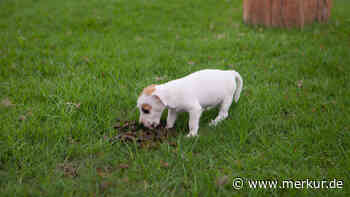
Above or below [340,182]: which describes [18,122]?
above

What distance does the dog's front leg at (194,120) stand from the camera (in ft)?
9.64

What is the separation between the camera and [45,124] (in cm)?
312

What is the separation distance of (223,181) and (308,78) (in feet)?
8.96

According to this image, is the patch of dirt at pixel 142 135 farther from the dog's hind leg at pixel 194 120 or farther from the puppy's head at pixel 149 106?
the dog's hind leg at pixel 194 120

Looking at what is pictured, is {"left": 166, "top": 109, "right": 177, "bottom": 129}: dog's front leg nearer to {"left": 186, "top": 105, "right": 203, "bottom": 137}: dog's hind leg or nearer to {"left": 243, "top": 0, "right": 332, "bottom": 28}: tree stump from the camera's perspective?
{"left": 186, "top": 105, "right": 203, "bottom": 137}: dog's hind leg

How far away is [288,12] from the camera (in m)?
6.47

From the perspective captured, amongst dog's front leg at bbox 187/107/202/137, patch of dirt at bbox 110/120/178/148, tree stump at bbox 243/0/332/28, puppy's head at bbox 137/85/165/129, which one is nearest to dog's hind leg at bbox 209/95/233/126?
dog's front leg at bbox 187/107/202/137

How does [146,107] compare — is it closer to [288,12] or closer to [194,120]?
[194,120]

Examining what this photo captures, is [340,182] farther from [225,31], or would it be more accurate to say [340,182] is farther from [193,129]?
[225,31]

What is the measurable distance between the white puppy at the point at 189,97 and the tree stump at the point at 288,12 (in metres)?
4.02

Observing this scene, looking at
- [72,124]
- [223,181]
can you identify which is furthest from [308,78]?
[72,124]

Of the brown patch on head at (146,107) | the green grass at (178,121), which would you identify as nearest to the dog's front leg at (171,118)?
the green grass at (178,121)

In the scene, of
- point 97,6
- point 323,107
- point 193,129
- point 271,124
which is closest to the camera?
point 193,129

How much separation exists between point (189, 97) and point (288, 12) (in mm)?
4696
